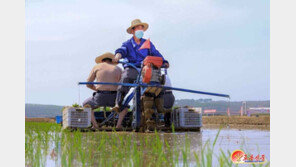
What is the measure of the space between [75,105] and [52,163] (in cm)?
426

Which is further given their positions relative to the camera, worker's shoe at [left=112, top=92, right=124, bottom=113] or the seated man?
the seated man

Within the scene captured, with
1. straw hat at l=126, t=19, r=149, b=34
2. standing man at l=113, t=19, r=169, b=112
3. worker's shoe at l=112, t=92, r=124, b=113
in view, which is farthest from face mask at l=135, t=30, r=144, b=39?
worker's shoe at l=112, t=92, r=124, b=113

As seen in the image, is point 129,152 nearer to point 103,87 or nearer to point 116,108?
point 116,108

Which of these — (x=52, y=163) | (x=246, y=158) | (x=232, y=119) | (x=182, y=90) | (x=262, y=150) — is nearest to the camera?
(x=246, y=158)

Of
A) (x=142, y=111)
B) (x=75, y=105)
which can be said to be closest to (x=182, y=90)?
(x=142, y=111)

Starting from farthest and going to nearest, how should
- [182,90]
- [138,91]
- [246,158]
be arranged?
[138,91] → [182,90] → [246,158]

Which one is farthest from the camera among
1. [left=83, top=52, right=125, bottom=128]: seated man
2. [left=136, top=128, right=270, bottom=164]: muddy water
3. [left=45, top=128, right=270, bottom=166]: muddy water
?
[left=83, top=52, right=125, bottom=128]: seated man

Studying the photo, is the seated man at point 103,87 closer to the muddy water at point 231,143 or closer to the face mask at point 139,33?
the face mask at point 139,33

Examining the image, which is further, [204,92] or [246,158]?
[204,92]

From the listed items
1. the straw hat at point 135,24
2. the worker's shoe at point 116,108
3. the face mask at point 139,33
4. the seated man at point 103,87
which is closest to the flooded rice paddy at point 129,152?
the worker's shoe at point 116,108

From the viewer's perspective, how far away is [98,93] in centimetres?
727

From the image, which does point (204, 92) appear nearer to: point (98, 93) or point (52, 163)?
point (98, 93)

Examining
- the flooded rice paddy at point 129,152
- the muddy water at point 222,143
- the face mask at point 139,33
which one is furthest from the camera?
the face mask at point 139,33

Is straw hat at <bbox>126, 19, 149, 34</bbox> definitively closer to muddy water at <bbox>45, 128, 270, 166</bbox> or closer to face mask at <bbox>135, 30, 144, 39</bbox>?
face mask at <bbox>135, 30, 144, 39</bbox>
